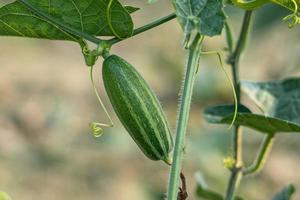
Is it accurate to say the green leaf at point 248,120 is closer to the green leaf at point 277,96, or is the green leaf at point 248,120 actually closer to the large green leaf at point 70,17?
the green leaf at point 277,96

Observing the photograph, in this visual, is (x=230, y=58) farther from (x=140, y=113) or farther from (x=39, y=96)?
(x=39, y=96)

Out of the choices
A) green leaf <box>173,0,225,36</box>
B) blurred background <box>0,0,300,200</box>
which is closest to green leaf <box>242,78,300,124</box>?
green leaf <box>173,0,225,36</box>

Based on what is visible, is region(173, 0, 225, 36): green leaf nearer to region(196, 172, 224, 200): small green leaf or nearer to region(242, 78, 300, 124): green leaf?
region(242, 78, 300, 124): green leaf

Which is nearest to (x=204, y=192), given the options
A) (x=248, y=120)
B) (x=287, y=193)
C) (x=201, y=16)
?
(x=287, y=193)

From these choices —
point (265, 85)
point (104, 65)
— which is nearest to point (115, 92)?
point (104, 65)

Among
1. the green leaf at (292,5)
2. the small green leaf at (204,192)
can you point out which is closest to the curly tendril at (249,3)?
the green leaf at (292,5)

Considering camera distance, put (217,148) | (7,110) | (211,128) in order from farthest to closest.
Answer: (7,110)
(211,128)
(217,148)

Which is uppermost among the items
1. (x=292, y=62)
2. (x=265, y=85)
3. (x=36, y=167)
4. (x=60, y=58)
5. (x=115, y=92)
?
(x=115, y=92)
